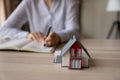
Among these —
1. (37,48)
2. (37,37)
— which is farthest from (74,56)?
(37,37)

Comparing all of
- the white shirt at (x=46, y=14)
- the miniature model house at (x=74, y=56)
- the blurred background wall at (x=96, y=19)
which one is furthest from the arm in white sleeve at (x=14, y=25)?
the blurred background wall at (x=96, y=19)

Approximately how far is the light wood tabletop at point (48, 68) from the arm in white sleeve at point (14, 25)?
0.37 metres

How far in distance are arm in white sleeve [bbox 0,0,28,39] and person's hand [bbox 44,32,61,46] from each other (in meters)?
0.24

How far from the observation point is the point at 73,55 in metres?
0.76

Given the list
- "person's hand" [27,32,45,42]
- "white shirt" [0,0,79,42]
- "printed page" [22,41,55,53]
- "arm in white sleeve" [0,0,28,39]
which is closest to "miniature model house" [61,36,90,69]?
"printed page" [22,41,55,53]

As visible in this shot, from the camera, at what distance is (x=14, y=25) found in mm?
1584

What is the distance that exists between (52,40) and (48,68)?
377 millimetres

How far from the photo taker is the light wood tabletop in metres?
0.68

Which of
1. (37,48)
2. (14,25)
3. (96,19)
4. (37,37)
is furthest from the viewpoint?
(96,19)

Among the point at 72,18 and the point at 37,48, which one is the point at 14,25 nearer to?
the point at 72,18

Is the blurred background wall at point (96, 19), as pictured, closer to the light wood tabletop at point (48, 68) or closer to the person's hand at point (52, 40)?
the person's hand at point (52, 40)

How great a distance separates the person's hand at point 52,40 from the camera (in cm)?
110

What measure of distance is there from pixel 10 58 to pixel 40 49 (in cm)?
17

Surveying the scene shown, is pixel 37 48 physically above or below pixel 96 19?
below
